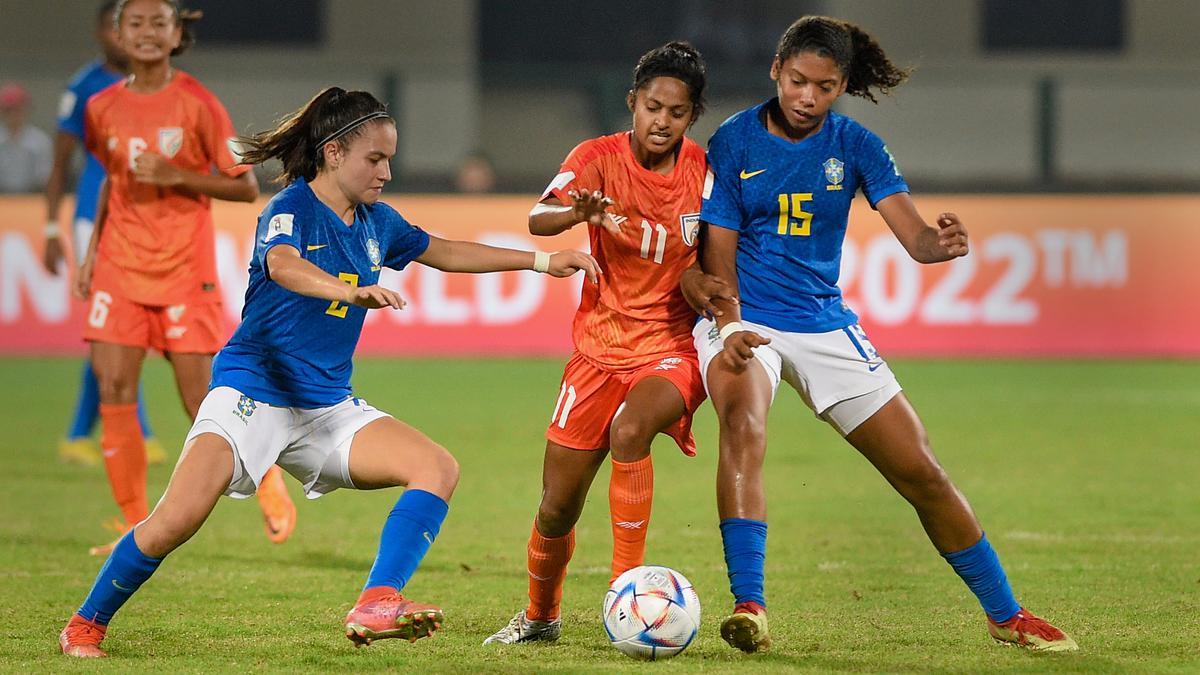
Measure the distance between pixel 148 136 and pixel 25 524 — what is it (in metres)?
1.98

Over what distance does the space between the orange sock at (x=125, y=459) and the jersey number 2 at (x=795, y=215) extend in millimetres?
3209

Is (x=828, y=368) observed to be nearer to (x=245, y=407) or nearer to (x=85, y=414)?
(x=245, y=407)

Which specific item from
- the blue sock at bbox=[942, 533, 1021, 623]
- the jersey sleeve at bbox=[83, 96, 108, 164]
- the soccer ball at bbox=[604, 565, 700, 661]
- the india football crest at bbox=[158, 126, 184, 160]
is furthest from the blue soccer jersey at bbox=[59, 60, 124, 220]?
the blue sock at bbox=[942, 533, 1021, 623]

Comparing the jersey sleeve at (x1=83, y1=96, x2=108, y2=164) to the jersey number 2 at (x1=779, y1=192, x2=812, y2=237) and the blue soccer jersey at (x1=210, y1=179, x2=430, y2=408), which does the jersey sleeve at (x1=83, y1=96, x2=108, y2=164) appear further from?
the jersey number 2 at (x1=779, y1=192, x2=812, y2=237)

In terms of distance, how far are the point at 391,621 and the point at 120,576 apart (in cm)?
97

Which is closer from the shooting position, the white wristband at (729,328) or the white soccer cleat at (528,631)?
the white wristband at (729,328)

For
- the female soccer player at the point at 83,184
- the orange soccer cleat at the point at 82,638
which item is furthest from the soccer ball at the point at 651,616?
the female soccer player at the point at 83,184

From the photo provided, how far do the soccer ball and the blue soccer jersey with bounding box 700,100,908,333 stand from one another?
939 mm

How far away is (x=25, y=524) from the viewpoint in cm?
775

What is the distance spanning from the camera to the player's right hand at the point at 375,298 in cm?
440

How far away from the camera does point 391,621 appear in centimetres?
453

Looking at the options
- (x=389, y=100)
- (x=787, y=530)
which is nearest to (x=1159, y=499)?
(x=787, y=530)

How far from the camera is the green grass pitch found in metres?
5.05

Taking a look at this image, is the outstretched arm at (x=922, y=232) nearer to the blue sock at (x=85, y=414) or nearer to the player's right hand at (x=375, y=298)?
the player's right hand at (x=375, y=298)
